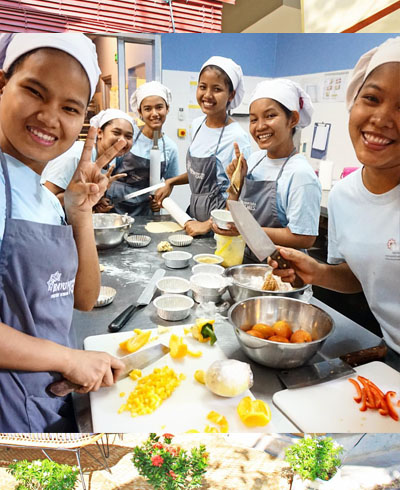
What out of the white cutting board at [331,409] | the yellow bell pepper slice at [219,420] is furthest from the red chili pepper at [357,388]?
the yellow bell pepper slice at [219,420]

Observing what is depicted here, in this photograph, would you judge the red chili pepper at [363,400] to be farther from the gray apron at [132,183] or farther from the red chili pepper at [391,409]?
the gray apron at [132,183]

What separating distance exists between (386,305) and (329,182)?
383 millimetres

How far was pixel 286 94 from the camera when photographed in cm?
109

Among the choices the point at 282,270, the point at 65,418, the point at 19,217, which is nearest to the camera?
the point at 19,217

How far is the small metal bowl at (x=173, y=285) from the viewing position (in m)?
1.23

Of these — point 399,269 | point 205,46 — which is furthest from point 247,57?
point 399,269

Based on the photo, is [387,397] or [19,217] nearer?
[19,217]

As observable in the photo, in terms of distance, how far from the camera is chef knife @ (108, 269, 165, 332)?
1.15m

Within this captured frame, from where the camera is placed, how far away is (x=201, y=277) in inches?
48.7

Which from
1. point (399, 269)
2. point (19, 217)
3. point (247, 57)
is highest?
point (247, 57)

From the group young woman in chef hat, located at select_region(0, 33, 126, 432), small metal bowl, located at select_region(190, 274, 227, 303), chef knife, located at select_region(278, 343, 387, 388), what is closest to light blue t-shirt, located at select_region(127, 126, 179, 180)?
young woman in chef hat, located at select_region(0, 33, 126, 432)

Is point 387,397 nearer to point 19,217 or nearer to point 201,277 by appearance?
point 201,277

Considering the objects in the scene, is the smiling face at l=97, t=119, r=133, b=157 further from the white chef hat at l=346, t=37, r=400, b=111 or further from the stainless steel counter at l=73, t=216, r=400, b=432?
the white chef hat at l=346, t=37, r=400, b=111

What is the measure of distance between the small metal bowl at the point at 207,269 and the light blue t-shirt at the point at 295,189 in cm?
24
